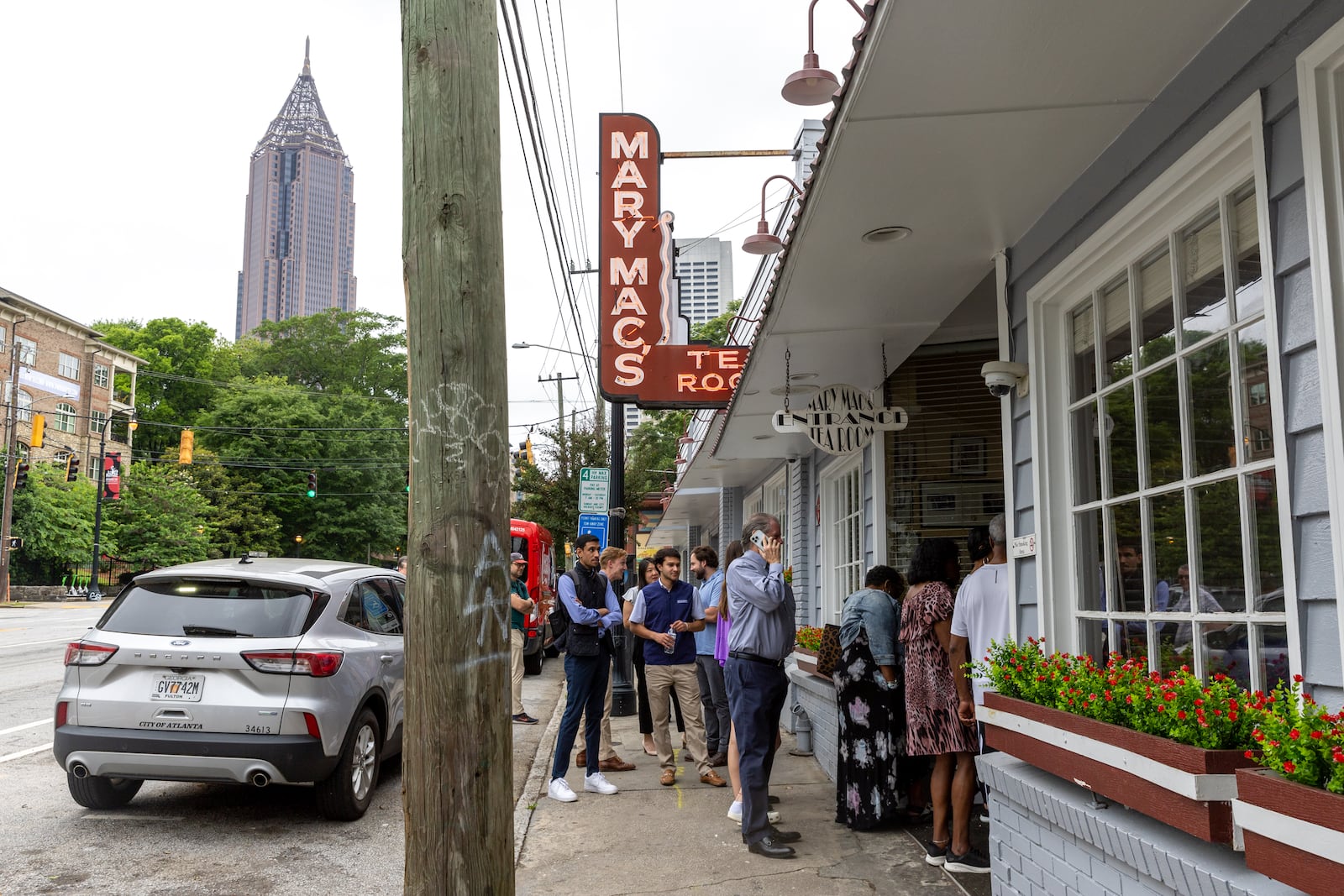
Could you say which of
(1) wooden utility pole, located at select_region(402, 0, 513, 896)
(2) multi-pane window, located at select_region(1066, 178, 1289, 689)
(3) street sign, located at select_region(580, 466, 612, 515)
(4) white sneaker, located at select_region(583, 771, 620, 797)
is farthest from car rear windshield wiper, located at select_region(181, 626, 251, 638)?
(3) street sign, located at select_region(580, 466, 612, 515)

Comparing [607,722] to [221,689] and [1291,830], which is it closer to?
[221,689]

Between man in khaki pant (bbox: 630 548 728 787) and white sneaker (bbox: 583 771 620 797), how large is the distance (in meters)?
0.68

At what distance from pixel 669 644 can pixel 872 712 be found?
2.29 metres

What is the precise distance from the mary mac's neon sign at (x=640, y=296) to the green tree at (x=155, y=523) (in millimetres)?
44639

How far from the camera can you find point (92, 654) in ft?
20.8

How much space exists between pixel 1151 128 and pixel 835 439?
4166mm

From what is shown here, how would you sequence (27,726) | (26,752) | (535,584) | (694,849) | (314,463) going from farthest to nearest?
(314,463) → (535,584) → (27,726) → (26,752) → (694,849)

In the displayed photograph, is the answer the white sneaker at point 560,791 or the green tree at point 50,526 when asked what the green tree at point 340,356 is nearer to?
the green tree at point 50,526

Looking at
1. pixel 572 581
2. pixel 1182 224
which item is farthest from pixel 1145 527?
pixel 572 581

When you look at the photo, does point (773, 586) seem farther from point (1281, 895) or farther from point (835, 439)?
point (1281, 895)

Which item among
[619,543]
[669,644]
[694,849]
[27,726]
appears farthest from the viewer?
[619,543]

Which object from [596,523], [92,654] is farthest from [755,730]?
[596,523]

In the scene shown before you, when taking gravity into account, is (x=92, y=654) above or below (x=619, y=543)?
below

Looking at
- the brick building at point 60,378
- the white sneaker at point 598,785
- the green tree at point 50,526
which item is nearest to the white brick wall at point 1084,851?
the white sneaker at point 598,785
